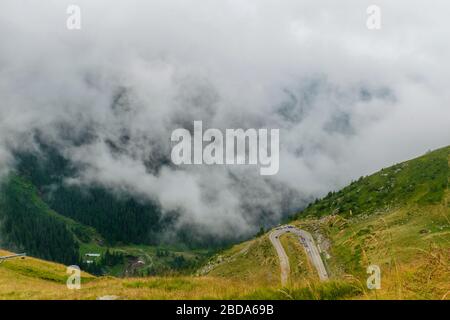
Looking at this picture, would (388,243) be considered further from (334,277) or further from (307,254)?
(334,277)

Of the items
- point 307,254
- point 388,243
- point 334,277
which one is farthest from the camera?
point 334,277

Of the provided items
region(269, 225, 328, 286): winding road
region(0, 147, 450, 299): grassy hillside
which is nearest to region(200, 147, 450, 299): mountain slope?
region(0, 147, 450, 299): grassy hillside

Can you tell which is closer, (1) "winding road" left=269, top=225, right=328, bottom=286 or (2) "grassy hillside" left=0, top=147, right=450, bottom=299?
(2) "grassy hillside" left=0, top=147, right=450, bottom=299

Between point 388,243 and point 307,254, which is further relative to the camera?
point 307,254

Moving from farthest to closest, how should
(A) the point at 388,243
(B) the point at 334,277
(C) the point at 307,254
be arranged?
(B) the point at 334,277
(C) the point at 307,254
(A) the point at 388,243

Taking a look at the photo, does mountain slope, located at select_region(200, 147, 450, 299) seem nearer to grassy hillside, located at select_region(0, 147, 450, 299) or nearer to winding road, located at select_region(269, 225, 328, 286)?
grassy hillside, located at select_region(0, 147, 450, 299)

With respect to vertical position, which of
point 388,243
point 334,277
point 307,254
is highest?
point 388,243

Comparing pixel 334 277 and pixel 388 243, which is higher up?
pixel 388 243

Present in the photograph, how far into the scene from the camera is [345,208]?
613 feet

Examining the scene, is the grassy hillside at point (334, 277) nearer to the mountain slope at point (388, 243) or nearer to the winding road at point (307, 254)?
the mountain slope at point (388, 243)

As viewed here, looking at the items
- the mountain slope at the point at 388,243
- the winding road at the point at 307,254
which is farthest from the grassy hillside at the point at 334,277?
the winding road at the point at 307,254

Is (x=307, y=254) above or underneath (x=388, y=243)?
underneath

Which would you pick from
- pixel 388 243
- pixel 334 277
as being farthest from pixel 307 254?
pixel 334 277
